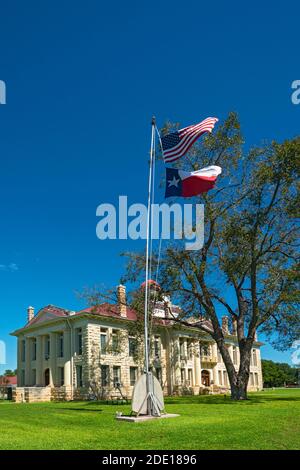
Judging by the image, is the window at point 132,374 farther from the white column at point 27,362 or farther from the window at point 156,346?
the white column at point 27,362

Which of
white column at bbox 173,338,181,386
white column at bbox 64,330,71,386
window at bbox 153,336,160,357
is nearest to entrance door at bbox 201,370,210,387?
white column at bbox 173,338,181,386

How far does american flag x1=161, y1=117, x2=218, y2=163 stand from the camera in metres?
19.4

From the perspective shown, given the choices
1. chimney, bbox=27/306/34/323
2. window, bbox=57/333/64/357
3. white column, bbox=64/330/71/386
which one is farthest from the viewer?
chimney, bbox=27/306/34/323

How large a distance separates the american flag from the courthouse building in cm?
1794

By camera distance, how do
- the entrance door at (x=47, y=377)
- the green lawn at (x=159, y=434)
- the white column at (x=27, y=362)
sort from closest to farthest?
the green lawn at (x=159, y=434), the entrance door at (x=47, y=377), the white column at (x=27, y=362)

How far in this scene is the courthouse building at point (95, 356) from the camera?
4450 cm

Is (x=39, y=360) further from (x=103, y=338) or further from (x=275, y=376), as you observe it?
(x=275, y=376)

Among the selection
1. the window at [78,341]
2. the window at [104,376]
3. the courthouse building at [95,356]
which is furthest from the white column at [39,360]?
the window at [104,376]

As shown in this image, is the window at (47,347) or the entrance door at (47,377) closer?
the entrance door at (47,377)

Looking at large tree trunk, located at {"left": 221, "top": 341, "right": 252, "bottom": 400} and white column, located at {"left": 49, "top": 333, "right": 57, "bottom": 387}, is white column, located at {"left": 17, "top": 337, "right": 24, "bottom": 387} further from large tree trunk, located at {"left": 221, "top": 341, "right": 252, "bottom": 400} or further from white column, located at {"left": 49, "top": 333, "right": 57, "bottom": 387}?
large tree trunk, located at {"left": 221, "top": 341, "right": 252, "bottom": 400}

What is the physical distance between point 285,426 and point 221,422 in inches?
79.0

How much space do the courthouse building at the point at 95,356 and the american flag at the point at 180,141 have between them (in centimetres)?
1794

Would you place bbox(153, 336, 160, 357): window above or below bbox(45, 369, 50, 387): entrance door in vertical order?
above

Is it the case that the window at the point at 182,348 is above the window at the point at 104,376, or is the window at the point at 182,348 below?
above
